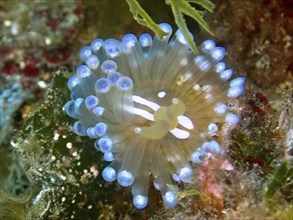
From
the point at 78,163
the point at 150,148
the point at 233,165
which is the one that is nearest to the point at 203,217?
the point at 233,165

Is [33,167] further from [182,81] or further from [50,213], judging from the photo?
[182,81]

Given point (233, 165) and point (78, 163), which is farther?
point (78, 163)

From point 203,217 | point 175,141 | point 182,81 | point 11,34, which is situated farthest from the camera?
point 11,34

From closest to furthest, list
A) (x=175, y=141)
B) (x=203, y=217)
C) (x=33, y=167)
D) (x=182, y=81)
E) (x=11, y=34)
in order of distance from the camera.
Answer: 1. (x=203, y=217)
2. (x=175, y=141)
3. (x=182, y=81)
4. (x=33, y=167)
5. (x=11, y=34)

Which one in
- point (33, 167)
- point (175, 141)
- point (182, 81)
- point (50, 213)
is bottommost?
point (50, 213)

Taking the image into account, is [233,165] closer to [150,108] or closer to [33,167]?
[150,108]

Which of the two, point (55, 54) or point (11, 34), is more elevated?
point (11, 34)

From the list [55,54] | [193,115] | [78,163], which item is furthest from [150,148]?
[55,54]
